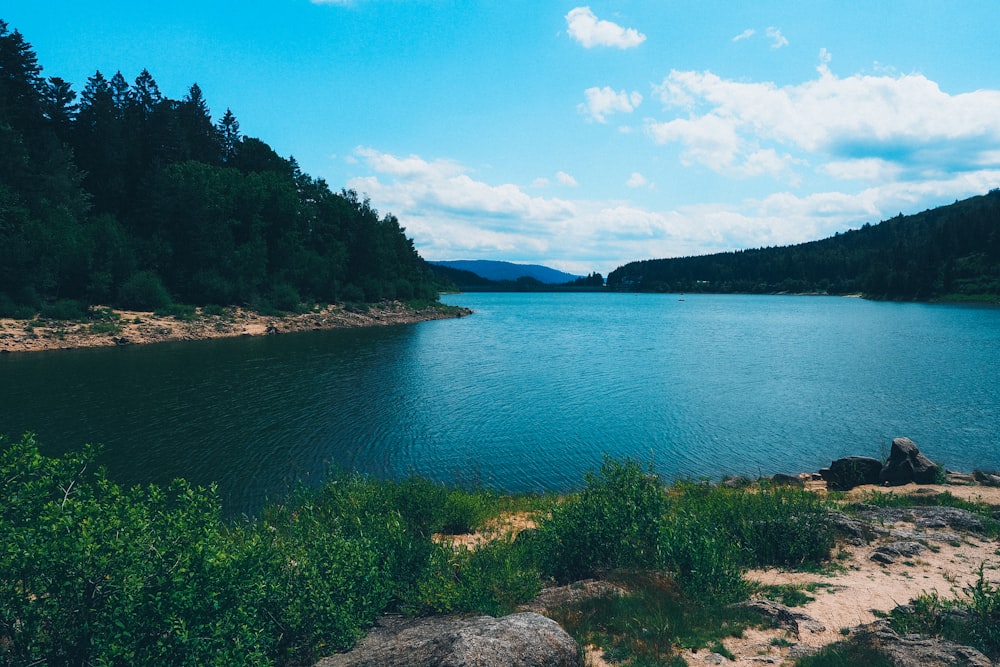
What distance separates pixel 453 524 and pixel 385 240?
110157 mm

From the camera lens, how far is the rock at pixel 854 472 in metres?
23.0

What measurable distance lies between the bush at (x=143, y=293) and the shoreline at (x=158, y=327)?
58.5 inches

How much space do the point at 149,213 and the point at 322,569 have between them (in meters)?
88.1

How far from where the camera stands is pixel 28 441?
825 centimetres

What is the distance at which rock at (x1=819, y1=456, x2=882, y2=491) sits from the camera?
2298cm

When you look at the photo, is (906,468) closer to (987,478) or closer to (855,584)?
(987,478)

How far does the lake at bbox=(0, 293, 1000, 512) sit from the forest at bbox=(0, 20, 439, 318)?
13475 mm

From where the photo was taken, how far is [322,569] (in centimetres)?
955

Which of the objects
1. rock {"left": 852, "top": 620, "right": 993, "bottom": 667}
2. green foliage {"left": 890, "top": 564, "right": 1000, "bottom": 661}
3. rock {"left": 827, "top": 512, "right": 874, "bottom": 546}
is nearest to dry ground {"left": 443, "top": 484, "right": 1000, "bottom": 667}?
rock {"left": 827, "top": 512, "right": 874, "bottom": 546}

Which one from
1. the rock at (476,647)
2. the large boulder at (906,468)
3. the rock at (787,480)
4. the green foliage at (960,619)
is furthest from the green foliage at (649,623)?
the large boulder at (906,468)

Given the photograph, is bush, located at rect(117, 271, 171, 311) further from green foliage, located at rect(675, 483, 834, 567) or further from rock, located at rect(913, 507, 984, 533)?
rock, located at rect(913, 507, 984, 533)

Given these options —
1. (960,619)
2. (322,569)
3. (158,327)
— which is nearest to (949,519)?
(960,619)

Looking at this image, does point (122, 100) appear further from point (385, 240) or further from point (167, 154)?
point (385, 240)

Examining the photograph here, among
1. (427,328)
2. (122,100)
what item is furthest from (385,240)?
(122,100)
